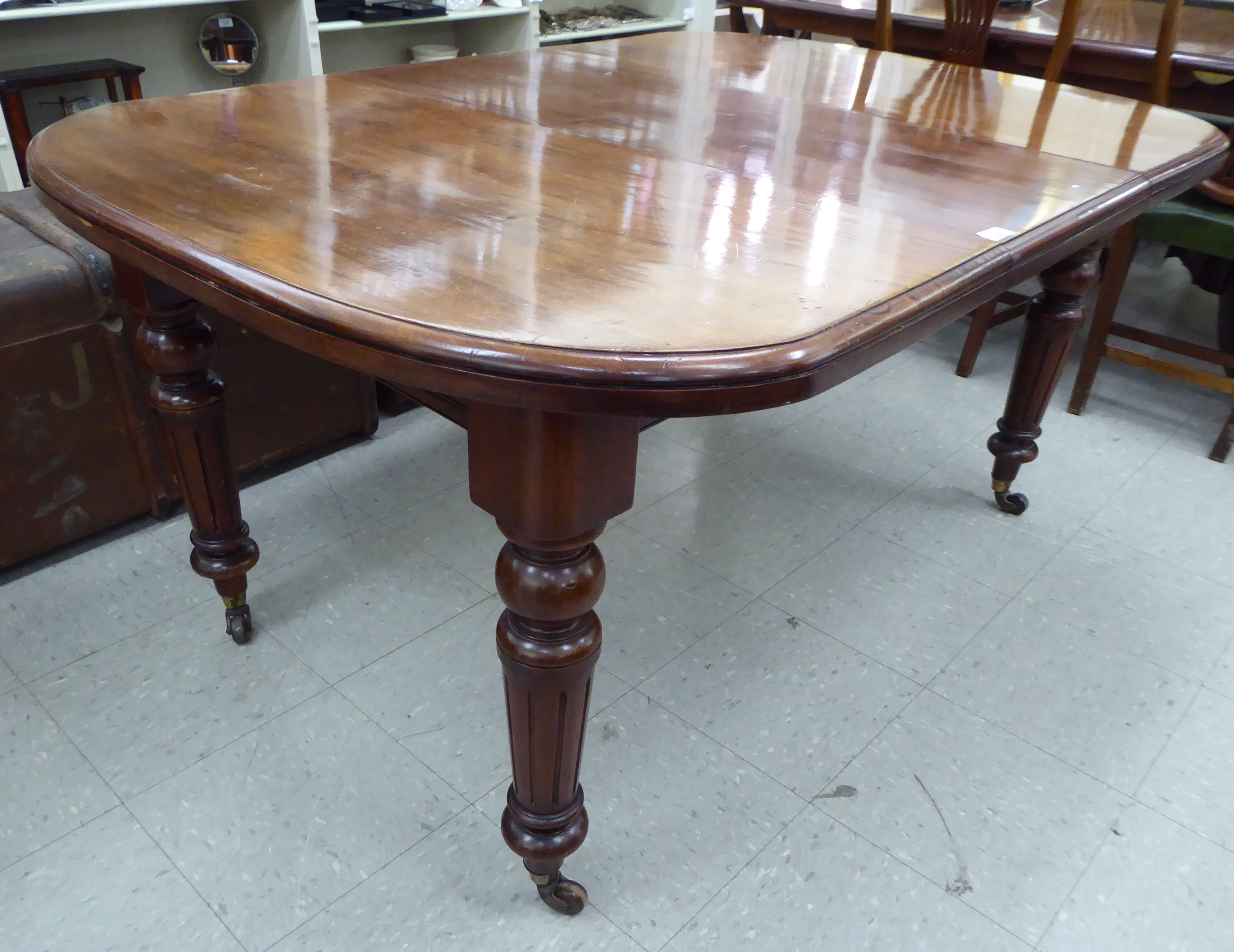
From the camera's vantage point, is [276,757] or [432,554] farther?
[432,554]

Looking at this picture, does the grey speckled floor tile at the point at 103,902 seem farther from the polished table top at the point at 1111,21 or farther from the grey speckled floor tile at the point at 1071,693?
the polished table top at the point at 1111,21

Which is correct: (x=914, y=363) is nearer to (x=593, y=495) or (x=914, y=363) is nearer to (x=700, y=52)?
(x=700, y=52)

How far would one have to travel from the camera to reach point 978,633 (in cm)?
146

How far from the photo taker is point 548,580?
78cm

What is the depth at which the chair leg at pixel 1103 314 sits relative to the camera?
79.7 inches

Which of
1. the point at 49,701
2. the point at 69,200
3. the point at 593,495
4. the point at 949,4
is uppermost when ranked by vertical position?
the point at 949,4

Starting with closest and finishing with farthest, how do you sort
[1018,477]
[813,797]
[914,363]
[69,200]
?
[69,200] < [813,797] < [1018,477] < [914,363]

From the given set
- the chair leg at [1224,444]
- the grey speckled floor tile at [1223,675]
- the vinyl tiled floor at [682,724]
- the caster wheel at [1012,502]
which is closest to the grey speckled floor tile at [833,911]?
the vinyl tiled floor at [682,724]

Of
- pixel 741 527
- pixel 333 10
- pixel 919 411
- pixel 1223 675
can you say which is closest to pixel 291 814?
pixel 741 527

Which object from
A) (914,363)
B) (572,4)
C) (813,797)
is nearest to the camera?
(813,797)

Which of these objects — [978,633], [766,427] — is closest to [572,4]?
[766,427]

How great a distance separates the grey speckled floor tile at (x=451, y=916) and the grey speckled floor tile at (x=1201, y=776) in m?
0.72

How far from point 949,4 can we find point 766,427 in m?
1.04

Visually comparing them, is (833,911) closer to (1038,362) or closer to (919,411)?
(1038,362)
